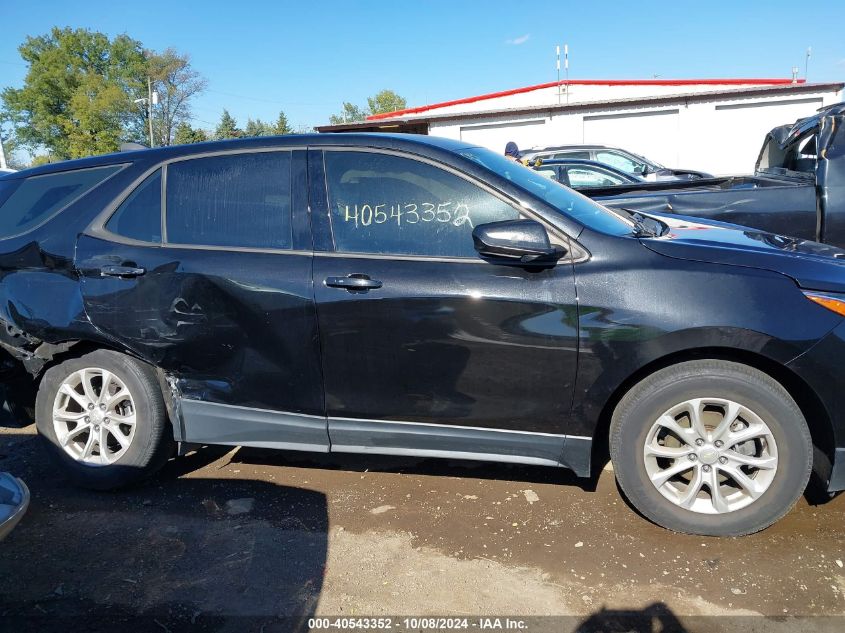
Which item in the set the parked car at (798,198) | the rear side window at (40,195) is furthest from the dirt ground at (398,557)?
the parked car at (798,198)

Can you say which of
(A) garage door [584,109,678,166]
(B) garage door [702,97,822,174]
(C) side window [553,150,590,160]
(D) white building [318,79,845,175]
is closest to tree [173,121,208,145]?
(D) white building [318,79,845,175]

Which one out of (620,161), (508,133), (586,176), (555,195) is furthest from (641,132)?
(555,195)

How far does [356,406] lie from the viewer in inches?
124

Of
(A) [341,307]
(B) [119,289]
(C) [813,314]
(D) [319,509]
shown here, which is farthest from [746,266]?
(B) [119,289]

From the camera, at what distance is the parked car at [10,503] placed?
206cm

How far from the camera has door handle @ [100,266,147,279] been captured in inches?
132

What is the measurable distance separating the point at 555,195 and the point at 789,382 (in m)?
1.42

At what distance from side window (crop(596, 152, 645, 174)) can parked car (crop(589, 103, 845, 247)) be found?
24.2 ft

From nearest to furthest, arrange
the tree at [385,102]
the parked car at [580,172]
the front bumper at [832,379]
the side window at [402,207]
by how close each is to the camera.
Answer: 1. the front bumper at [832,379]
2. the side window at [402,207]
3. the parked car at [580,172]
4. the tree at [385,102]

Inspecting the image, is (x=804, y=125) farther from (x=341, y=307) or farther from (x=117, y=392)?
(x=117, y=392)

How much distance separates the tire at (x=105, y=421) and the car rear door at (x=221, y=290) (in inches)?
6.6

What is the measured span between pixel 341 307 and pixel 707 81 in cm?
2749

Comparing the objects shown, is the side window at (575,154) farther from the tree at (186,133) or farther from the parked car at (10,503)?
the tree at (186,133)

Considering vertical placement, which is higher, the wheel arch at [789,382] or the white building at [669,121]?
the white building at [669,121]
